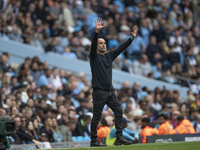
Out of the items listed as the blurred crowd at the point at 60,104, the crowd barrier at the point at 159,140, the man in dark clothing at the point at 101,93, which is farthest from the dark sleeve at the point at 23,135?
the man in dark clothing at the point at 101,93

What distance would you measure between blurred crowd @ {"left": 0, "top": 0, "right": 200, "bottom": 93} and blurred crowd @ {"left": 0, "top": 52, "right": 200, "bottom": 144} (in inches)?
53.3

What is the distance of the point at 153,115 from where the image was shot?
685 inches

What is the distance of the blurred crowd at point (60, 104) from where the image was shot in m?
13.1

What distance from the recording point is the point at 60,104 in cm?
1483

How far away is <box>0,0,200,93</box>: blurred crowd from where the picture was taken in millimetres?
18562

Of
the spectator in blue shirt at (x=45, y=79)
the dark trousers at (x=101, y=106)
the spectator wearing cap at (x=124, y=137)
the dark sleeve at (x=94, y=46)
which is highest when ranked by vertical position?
the dark sleeve at (x=94, y=46)

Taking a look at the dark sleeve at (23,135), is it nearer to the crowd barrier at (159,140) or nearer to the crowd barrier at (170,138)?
the crowd barrier at (159,140)

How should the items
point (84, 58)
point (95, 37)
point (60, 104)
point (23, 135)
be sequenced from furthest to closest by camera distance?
point (84, 58)
point (60, 104)
point (23, 135)
point (95, 37)

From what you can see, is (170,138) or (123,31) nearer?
(170,138)

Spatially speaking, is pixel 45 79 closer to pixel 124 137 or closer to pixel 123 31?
pixel 124 137

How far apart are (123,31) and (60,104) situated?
321 inches

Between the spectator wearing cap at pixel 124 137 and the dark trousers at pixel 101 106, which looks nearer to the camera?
the dark trousers at pixel 101 106

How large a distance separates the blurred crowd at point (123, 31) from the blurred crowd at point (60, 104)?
4.44 feet

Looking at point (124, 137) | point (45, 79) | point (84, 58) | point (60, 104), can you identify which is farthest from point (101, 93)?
point (84, 58)
